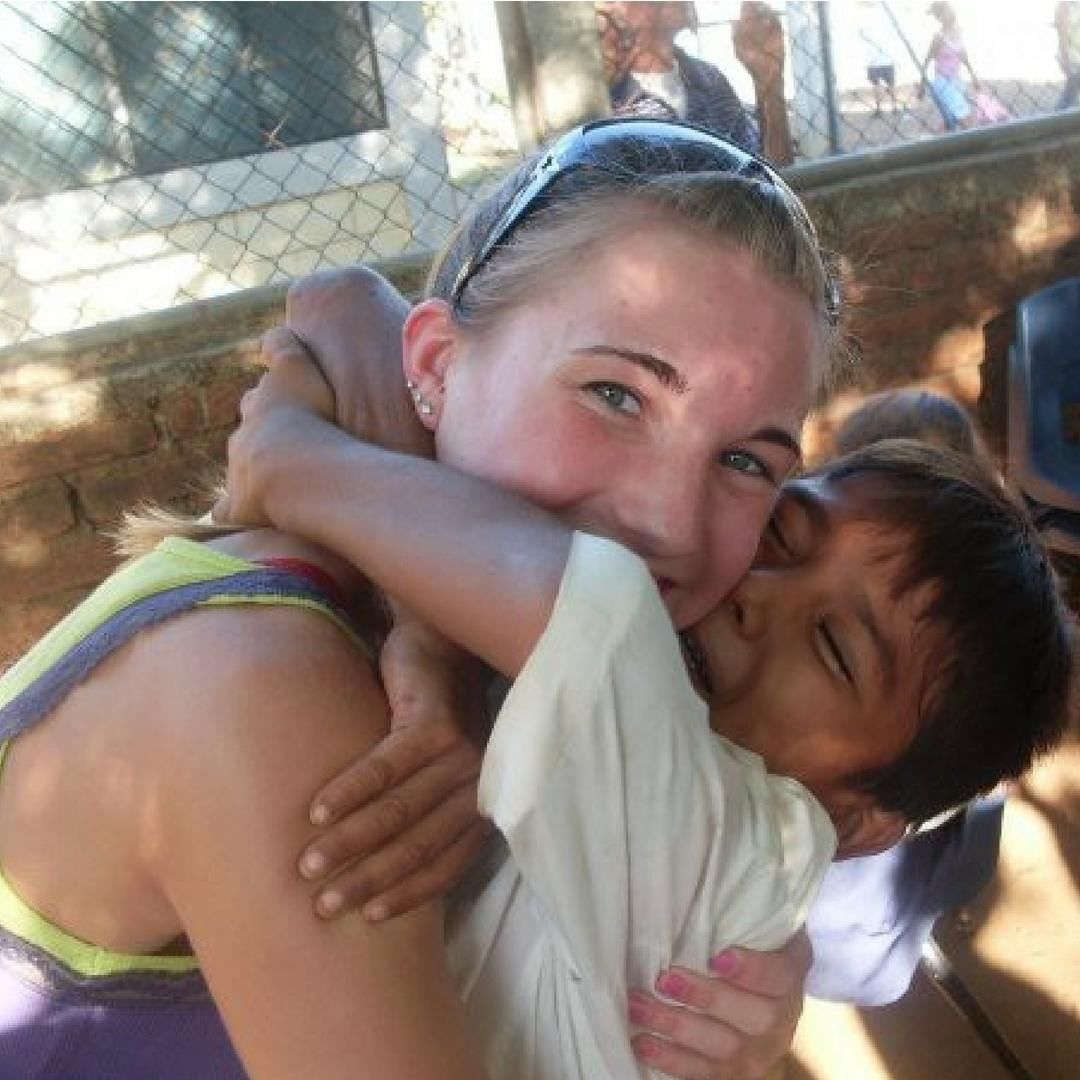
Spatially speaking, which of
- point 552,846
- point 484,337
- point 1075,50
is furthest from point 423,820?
point 1075,50

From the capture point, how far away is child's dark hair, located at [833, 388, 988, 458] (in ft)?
7.49

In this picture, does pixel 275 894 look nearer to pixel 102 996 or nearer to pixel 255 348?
pixel 102 996

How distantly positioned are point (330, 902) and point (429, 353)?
0.59 m

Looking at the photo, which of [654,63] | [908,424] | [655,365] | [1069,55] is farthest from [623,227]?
[1069,55]

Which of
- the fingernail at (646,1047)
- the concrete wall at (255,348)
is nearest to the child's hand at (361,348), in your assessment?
the fingernail at (646,1047)

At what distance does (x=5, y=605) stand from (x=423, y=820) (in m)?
2.35

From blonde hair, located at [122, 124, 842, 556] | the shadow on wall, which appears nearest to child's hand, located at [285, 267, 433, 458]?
blonde hair, located at [122, 124, 842, 556]

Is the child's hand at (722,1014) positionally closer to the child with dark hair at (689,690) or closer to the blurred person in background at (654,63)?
the child with dark hair at (689,690)

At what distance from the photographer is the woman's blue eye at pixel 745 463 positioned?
1117mm

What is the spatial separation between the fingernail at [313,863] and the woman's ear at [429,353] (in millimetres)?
514

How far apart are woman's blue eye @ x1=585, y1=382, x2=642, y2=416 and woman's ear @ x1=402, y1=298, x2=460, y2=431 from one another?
0.20 meters

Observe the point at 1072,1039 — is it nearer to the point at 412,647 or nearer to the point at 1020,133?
the point at 412,647

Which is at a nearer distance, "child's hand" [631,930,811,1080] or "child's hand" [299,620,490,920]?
"child's hand" [299,620,490,920]

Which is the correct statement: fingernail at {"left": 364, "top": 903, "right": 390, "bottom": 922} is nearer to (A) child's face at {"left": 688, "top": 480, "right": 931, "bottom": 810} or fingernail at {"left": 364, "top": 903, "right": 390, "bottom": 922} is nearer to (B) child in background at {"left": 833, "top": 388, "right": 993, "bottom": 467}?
(A) child's face at {"left": 688, "top": 480, "right": 931, "bottom": 810}
